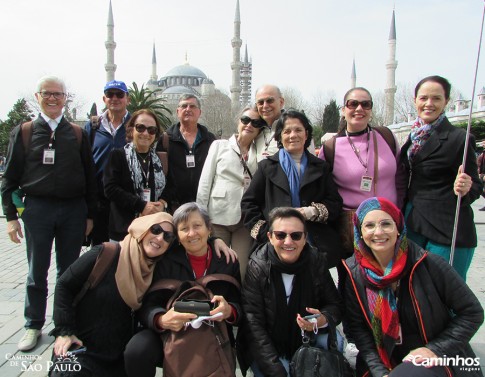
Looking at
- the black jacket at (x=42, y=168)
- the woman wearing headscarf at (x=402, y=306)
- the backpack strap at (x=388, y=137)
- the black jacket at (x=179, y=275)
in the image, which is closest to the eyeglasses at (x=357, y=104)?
the backpack strap at (x=388, y=137)

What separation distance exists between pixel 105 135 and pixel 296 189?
2128 mm

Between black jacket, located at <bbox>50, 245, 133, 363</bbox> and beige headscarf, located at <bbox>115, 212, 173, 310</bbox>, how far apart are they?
100mm

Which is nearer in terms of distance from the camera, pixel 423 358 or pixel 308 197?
pixel 423 358

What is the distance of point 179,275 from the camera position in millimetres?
2787

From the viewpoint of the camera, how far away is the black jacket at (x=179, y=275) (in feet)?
8.95

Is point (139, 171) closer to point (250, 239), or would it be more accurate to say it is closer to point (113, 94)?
point (113, 94)

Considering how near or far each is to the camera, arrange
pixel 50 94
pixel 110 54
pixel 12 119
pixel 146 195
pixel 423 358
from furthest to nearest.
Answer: pixel 110 54 < pixel 12 119 < pixel 146 195 < pixel 50 94 < pixel 423 358

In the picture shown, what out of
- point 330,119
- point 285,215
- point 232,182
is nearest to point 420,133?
point 285,215

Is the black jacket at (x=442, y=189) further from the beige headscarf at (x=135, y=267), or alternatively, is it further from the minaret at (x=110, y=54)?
the minaret at (x=110, y=54)

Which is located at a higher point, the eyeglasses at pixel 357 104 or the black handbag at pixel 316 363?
the eyeglasses at pixel 357 104

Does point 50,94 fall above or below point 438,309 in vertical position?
above

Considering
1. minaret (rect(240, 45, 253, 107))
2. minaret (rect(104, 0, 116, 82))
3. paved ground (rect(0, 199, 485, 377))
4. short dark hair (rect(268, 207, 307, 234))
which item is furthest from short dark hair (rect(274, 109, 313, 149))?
minaret (rect(240, 45, 253, 107))

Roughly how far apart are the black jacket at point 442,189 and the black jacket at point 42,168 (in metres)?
2.91

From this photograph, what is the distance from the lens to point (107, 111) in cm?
420
